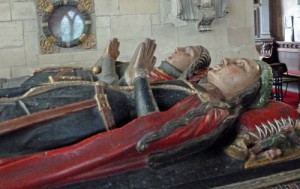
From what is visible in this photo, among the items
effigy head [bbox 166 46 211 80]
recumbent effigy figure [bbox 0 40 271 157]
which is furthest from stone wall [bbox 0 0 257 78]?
recumbent effigy figure [bbox 0 40 271 157]

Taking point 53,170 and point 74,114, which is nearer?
point 53,170

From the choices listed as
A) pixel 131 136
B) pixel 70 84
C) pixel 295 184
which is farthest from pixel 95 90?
pixel 295 184

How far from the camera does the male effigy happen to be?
1.75 m

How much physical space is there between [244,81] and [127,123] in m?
0.62

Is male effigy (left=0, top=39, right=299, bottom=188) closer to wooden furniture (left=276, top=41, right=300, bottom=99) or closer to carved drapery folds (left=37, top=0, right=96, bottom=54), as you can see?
carved drapery folds (left=37, top=0, right=96, bottom=54)

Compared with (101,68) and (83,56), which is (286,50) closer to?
(83,56)

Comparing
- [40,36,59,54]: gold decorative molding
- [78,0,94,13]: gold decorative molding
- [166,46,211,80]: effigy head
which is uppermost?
[78,0,94,13]: gold decorative molding

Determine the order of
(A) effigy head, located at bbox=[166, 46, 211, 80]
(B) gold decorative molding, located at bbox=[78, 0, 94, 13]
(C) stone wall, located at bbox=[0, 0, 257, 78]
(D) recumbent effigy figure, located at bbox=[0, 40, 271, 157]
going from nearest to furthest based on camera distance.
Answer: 1. (D) recumbent effigy figure, located at bbox=[0, 40, 271, 157]
2. (A) effigy head, located at bbox=[166, 46, 211, 80]
3. (C) stone wall, located at bbox=[0, 0, 257, 78]
4. (B) gold decorative molding, located at bbox=[78, 0, 94, 13]

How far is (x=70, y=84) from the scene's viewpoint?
81.6 inches

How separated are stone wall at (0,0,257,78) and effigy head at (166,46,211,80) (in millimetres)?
1692

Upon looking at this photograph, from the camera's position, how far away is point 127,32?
15.3 ft

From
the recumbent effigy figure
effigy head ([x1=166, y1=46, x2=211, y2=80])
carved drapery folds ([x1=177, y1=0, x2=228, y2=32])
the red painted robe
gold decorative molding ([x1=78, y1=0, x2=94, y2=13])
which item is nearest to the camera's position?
the red painted robe

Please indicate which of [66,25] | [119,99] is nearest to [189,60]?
[119,99]

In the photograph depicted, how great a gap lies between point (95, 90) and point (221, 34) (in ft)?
10.5
